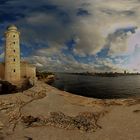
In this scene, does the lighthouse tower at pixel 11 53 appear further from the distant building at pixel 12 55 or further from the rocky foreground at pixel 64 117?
the rocky foreground at pixel 64 117

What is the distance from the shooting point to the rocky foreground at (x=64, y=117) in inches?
863

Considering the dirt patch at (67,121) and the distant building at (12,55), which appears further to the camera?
the distant building at (12,55)

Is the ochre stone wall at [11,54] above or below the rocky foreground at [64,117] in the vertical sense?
above

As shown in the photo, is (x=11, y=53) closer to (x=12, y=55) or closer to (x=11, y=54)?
(x=11, y=54)

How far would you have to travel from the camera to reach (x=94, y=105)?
30312mm

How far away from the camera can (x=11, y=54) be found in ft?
150

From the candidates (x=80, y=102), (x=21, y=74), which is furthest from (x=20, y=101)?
(x=21, y=74)

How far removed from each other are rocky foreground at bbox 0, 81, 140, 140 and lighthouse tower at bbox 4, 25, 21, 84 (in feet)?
47.1

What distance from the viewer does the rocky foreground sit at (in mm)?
21922

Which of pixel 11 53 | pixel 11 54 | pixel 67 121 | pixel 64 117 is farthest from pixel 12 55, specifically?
pixel 67 121

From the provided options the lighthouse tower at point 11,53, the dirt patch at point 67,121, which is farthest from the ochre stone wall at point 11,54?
the dirt patch at point 67,121

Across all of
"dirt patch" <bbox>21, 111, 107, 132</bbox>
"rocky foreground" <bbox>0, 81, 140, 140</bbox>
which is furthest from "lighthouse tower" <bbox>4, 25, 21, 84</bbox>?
"dirt patch" <bbox>21, 111, 107, 132</bbox>

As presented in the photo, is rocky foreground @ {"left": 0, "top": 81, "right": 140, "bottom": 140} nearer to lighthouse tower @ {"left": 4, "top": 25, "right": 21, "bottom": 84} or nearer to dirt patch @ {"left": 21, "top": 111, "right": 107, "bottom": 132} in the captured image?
dirt patch @ {"left": 21, "top": 111, "right": 107, "bottom": 132}

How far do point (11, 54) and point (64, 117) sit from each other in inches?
952
